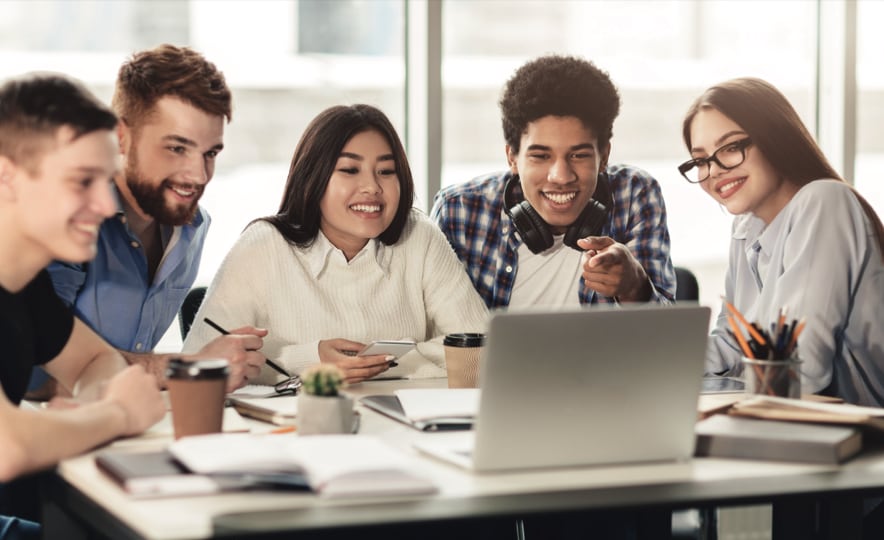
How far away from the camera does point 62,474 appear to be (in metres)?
1.48

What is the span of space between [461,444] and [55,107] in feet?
2.61

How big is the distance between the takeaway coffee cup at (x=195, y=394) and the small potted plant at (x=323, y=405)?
123mm

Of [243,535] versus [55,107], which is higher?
[55,107]

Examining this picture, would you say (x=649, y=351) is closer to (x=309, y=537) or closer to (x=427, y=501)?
(x=427, y=501)

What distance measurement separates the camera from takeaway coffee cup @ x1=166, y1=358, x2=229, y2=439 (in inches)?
61.4

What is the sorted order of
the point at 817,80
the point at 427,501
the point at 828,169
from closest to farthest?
the point at 427,501 < the point at 828,169 < the point at 817,80

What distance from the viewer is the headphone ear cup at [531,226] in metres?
2.71

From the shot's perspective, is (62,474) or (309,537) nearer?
(62,474)

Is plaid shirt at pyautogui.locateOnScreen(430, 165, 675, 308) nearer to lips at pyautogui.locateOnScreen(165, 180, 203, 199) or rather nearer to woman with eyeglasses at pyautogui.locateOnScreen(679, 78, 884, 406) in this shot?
woman with eyeglasses at pyautogui.locateOnScreen(679, 78, 884, 406)

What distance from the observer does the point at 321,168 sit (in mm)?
2523

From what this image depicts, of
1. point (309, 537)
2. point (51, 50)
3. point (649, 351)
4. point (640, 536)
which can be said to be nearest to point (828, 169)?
point (640, 536)

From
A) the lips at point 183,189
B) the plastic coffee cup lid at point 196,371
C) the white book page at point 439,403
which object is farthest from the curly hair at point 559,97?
the plastic coffee cup lid at point 196,371

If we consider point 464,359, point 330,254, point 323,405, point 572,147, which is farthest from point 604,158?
point 323,405

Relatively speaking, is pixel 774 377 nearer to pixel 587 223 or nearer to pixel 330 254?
pixel 587 223
